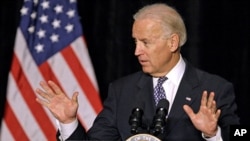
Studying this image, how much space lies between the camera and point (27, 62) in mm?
3396

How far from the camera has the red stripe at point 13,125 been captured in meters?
3.38

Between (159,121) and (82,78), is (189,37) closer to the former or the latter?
(82,78)

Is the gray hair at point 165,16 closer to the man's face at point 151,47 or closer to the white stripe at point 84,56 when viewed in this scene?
the man's face at point 151,47

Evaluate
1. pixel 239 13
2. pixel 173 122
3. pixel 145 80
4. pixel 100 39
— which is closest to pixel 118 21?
pixel 100 39

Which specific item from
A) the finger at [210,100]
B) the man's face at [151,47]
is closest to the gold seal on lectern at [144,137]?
the finger at [210,100]

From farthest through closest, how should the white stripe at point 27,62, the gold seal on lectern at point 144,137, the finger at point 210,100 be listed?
the white stripe at point 27,62 < the finger at point 210,100 < the gold seal on lectern at point 144,137

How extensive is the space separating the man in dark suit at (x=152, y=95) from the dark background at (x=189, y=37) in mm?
1135

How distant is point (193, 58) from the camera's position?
11.4 ft

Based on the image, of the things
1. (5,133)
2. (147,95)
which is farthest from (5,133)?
(147,95)

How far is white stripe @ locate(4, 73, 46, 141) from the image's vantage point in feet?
11.1

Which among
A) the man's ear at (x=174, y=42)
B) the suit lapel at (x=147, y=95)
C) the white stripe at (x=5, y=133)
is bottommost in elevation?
the white stripe at (x=5, y=133)

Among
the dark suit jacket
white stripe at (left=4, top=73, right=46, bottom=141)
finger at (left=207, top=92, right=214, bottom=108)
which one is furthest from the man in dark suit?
white stripe at (left=4, top=73, right=46, bottom=141)

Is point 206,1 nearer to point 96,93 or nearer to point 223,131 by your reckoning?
point 96,93

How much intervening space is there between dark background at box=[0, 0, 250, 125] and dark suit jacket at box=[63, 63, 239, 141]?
1143mm
